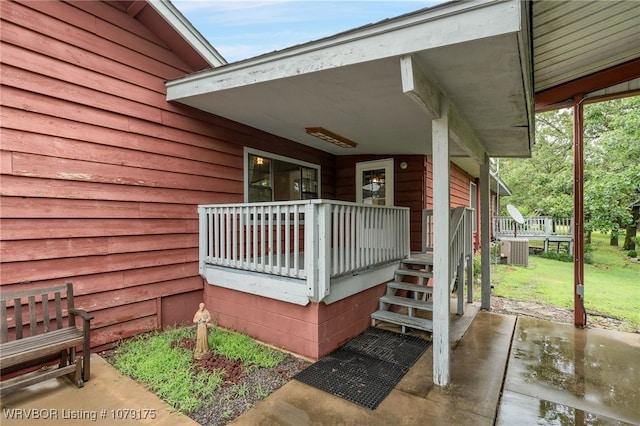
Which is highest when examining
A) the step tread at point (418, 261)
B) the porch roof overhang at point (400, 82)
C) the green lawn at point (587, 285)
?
the porch roof overhang at point (400, 82)

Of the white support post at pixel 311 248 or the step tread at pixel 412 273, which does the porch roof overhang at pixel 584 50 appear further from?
the step tread at pixel 412 273

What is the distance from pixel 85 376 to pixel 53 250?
4.01ft

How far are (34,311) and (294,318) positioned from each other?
7.77 ft

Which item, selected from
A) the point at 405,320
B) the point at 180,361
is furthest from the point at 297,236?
the point at 405,320

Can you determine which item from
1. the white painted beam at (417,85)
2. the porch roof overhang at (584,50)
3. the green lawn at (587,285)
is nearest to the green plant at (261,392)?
the white painted beam at (417,85)

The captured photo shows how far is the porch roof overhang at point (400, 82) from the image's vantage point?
2059mm

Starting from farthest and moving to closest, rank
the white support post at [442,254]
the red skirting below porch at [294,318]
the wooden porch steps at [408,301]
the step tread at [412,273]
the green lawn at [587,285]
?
the green lawn at [587,285]
the step tread at [412,273]
the wooden porch steps at [408,301]
the red skirting below porch at [294,318]
the white support post at [442,254]

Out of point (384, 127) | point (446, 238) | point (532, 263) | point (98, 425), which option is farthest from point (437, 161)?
point (532, 263)

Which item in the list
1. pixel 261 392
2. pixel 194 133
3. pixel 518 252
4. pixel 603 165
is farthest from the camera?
pixel 518 252

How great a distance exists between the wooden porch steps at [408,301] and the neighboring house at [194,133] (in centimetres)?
19

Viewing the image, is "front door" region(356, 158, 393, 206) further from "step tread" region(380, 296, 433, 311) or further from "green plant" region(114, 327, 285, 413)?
"green plant" region(114, 327, 285, 413)

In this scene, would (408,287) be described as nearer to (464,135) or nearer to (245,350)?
(464,135)

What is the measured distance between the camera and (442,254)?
271 cm

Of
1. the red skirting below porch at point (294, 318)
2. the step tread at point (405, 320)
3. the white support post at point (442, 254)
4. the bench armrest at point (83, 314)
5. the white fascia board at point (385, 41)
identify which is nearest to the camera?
the white fascia board at point (385, 41)
